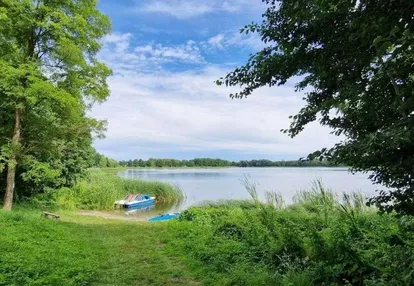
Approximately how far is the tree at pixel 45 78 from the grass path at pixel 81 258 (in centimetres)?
386

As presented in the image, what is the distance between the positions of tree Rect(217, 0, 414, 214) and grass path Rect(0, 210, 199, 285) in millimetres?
3038

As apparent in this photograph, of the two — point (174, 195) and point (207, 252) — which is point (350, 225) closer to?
point (207, 252)

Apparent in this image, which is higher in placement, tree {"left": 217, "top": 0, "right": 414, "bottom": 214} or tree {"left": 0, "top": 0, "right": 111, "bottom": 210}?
tree {"left": 0, "top": 0, "right": 111, "bottom": 210}

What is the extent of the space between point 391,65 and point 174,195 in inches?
875

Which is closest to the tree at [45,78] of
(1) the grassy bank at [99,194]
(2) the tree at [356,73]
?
(1) the grassy bank at [99,194]

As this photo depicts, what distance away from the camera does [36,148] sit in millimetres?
11812

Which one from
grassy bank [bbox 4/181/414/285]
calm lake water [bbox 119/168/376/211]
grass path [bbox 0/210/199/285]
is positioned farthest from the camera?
calm lake water [bbox 119/168/376/211]

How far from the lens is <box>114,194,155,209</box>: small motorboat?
60.3 ft

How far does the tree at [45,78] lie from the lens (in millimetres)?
10469

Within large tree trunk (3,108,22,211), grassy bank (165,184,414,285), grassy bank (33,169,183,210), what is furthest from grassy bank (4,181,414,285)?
grassy bank (33,169,183,210)

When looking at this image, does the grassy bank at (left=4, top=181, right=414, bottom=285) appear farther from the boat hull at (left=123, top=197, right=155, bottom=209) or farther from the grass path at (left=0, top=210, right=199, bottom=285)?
the boat hull at (left=123, top=197, right=155, bottom=209)

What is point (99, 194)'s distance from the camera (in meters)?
17.9

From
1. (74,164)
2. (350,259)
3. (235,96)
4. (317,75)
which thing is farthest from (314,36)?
(74,164)

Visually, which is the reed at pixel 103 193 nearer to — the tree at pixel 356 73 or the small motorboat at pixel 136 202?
the small motorboat at pixel 136 202
